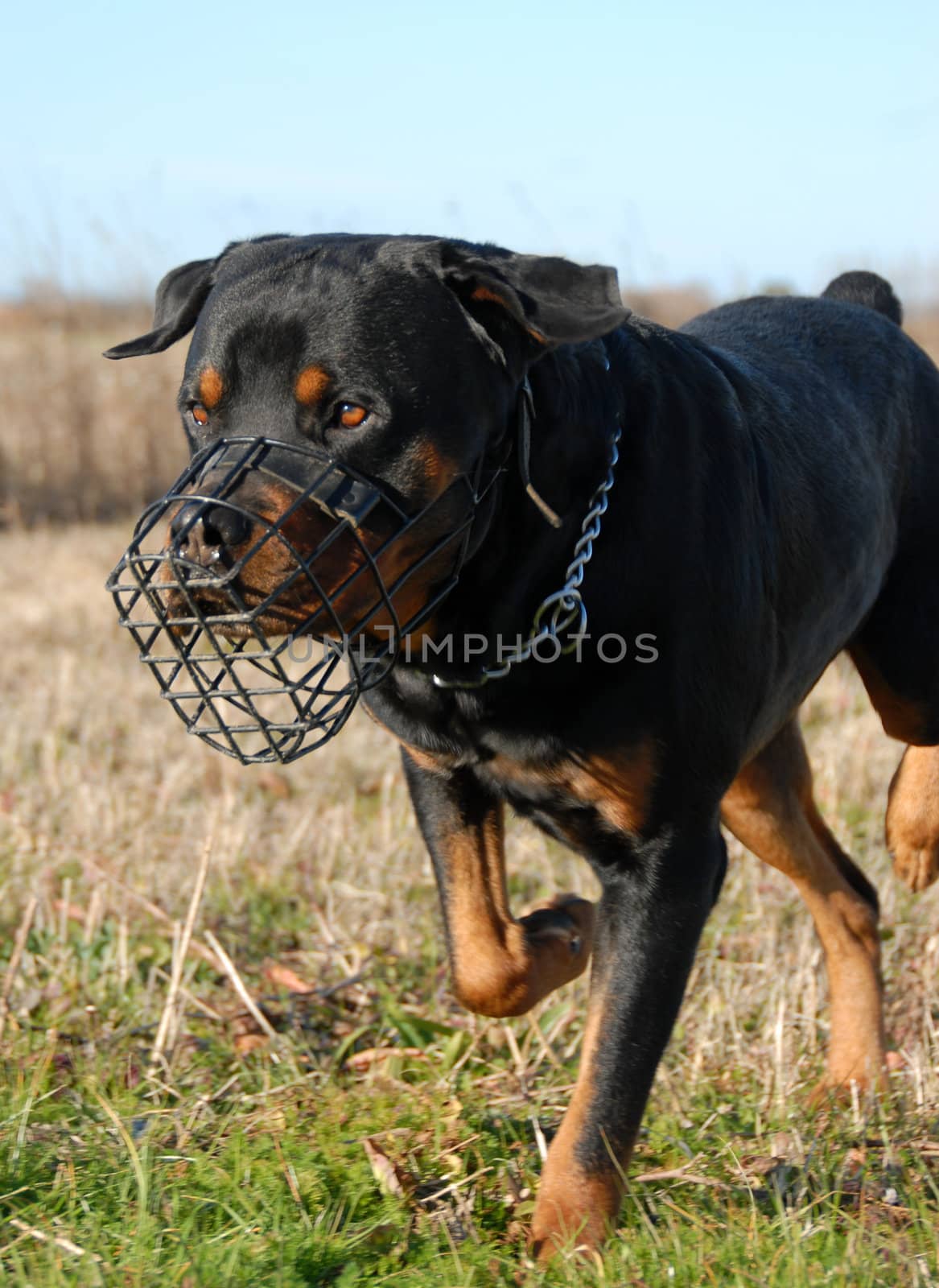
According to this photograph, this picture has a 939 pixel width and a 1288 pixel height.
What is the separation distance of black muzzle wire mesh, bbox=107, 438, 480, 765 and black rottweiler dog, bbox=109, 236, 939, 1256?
0.05 m

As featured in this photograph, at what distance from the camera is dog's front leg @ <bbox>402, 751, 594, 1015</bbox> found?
319cm

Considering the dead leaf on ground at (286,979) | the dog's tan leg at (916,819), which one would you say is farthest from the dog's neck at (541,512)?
the dog's tan leg at (916,819)

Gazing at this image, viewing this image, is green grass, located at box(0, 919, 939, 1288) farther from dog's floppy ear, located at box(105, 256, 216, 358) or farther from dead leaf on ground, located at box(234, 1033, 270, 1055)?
dog's floppy ear, located at box(105, 256, 216, 358)

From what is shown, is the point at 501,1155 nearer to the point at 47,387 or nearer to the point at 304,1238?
the point at 304,1238

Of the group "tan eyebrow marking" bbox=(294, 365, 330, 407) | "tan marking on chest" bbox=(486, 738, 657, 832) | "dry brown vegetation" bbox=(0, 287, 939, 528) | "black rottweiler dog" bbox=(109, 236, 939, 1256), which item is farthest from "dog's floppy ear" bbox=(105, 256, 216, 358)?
"dry brown vegetation" bbox=(0, 287, 939, 528)

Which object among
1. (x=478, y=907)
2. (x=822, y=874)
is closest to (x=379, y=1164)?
(x=478, y=907)

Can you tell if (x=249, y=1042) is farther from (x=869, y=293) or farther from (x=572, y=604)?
(x=869, y=293)

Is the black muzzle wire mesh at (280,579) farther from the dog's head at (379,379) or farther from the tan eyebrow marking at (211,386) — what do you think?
the tan eyebrow marking at (211,386)

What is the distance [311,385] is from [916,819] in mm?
2256

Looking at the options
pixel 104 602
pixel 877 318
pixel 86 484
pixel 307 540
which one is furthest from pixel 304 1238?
pixel 86 484

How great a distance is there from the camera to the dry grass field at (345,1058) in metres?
2.41

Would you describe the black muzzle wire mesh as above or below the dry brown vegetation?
above

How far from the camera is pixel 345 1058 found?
138 inches

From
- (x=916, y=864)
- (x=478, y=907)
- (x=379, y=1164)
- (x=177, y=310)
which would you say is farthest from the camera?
(x=916, y=864)
